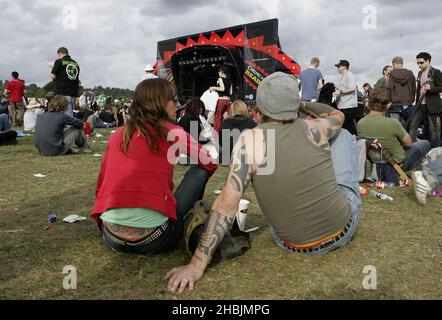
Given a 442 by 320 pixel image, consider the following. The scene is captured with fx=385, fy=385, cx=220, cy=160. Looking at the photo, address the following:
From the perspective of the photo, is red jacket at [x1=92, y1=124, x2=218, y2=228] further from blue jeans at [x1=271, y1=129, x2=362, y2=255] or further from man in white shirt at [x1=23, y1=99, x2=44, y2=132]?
man in white shirt at [x1=23, y1=99, x2=44, y2=132]

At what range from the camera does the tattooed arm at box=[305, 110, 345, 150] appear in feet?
7.68

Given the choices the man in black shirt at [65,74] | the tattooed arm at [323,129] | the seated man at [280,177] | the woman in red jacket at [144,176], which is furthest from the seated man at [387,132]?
the man in black shirt at [65,74]

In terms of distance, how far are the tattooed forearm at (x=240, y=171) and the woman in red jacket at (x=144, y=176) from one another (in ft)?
1.29

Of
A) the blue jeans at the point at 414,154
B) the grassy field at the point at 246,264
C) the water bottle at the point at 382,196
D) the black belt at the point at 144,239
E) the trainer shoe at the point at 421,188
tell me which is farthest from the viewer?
the blue jeans at the point at 414,154

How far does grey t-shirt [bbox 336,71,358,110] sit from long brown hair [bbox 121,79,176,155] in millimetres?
6564

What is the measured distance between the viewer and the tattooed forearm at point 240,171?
2299 mm

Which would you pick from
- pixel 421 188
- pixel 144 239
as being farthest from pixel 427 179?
pixel 144 239

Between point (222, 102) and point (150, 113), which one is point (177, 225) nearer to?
point (150, 113)

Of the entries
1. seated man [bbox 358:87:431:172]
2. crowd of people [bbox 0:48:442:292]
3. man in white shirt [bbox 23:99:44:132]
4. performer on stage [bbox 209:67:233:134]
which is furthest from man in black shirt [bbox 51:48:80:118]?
crowd of people [bbox 0:48:442:292]

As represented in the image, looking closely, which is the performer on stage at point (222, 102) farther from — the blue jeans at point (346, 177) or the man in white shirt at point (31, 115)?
the man in white shirt at point (31, 115)

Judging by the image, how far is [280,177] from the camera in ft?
7.43

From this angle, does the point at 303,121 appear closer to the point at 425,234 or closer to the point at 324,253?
the point at 324,253

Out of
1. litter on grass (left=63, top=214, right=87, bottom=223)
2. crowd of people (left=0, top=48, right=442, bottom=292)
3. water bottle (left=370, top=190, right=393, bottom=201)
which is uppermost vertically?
crowd of people (left=0, top=48, right=442, bottom=292)

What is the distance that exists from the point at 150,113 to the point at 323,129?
1.12m
